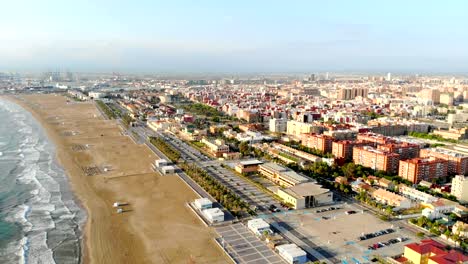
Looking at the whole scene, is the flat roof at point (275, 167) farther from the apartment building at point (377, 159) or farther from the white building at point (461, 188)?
the white building at point (461, 188)

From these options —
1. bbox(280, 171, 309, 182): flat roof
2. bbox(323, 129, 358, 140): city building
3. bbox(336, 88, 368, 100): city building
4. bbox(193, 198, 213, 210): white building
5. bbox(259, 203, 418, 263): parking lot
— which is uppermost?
bbox(336, 88, 368, 100): city building

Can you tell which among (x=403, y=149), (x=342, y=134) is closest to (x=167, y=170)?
(x=403, y=149)

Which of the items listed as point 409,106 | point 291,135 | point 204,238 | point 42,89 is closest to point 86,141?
point 291,135

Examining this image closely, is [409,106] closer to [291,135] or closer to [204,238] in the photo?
[291,135]

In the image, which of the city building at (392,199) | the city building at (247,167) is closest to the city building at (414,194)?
the city building at (392,199)

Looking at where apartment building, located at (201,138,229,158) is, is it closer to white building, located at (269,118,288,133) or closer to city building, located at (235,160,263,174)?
city building, located at (235,160,263,174)


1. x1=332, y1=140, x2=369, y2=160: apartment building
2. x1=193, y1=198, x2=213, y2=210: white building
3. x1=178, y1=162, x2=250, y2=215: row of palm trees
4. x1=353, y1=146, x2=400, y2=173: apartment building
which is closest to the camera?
x1=193, y1=198, x2=213, y2=210: white building

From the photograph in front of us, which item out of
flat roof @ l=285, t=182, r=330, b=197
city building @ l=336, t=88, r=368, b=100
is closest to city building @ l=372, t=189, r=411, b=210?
flat roof @ l=285, t=182, r=330, b=197
